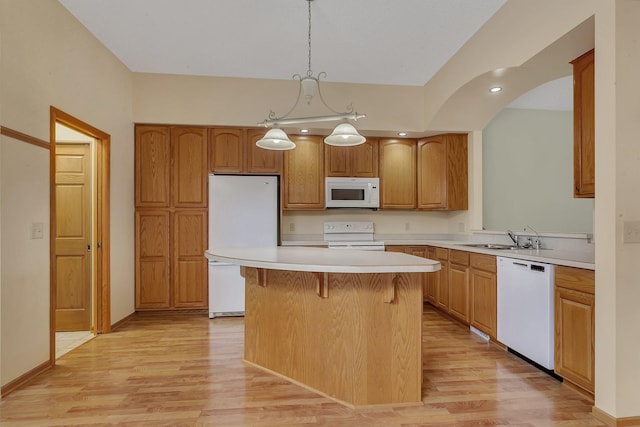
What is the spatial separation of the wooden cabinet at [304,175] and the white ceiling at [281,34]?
0.90 meters

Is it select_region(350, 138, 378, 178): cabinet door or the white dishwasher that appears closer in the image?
the white dishwasher

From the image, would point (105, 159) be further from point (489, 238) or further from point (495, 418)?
point (489, 238)

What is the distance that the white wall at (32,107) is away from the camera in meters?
2.18

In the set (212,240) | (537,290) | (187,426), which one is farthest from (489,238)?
(187,426)

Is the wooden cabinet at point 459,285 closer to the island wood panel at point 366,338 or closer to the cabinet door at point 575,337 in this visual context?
the cabinet door at point 575,337

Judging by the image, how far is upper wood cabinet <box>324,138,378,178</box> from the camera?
14.5 feet

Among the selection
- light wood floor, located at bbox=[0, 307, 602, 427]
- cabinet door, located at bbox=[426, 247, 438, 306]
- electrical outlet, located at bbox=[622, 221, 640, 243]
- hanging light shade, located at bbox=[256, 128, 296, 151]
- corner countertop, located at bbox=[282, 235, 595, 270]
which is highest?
hanging light shade, located at bbox=[256, 128, 296, 151]

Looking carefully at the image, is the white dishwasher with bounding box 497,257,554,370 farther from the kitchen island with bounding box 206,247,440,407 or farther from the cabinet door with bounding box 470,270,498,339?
the kitchen island with bounding box 206,247,440,407

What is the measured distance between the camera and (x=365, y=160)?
14.8 ft

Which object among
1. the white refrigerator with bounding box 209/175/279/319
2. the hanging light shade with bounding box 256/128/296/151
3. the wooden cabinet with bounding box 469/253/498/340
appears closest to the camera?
the hanging light shade with bounding box 256/128/296/151

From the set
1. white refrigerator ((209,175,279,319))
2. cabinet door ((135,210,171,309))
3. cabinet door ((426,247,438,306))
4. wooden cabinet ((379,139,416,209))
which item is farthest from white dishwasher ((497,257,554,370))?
cabinet door ((135,210,171,309))

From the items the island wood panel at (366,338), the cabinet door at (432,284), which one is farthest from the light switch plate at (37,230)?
the cabinet door at (432,284)

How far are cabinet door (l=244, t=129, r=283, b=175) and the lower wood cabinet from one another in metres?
0.82

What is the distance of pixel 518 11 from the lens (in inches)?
103
